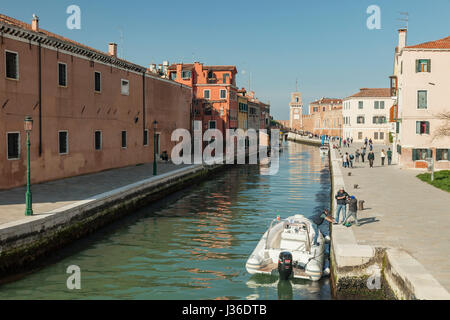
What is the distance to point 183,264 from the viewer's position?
567 inches

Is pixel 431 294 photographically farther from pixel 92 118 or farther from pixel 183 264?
pixel 92 118

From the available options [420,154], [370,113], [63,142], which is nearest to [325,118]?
[370,113]

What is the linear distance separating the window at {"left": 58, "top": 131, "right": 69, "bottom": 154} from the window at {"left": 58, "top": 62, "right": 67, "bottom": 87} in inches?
99.5

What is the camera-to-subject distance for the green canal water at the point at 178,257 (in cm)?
1193

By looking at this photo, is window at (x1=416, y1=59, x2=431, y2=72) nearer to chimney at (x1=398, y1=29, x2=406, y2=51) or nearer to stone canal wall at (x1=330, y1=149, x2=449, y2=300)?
chimney at (x1=398, y1=29, x2=406, y2=51)

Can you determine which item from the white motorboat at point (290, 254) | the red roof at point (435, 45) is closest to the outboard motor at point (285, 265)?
the white motorboat at point (290, 254)

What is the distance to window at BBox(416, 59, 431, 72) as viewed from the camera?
108 ft

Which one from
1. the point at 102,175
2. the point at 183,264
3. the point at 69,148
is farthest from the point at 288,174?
the point at 183,264

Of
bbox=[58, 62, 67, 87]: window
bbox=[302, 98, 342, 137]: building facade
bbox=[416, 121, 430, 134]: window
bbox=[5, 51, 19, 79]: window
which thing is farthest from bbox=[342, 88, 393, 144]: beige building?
bbox=[5, 51, 19, 79]: window

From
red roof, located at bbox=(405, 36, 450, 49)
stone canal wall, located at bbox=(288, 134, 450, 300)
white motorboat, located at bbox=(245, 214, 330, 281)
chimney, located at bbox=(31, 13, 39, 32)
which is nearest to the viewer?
stone canal wall, located at bbox=(288, 134, 450, 300)

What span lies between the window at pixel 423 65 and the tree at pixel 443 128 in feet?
10.7

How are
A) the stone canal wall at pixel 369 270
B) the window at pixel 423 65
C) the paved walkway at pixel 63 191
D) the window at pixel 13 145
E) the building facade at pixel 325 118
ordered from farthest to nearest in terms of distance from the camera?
1. the building facade at pixel 325 118
2. the window at pixel 423 65
3. the window at pixel 13 145
4. the paved walkway at pixel 63 191
5. the stone canal wall at pixel 369 270

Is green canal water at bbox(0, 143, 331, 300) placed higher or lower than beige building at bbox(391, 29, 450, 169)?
lower

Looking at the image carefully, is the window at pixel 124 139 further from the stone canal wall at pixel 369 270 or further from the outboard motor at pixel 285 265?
the stone canal wall at pixel 369 270
